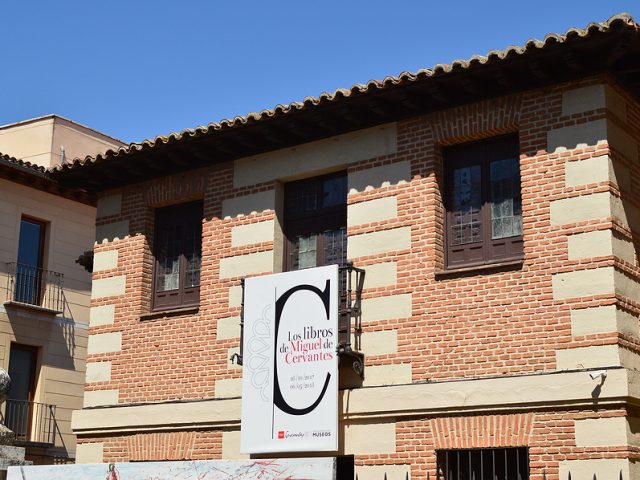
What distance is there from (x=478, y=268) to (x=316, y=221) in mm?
2793

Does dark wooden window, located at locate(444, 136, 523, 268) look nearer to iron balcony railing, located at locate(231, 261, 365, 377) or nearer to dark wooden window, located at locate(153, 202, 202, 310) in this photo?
iron balcony railing, located at locate(231, 261, 365, 377)

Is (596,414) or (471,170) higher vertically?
(471,170)

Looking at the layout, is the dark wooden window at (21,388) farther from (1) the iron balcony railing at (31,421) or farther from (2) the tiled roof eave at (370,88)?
(2) the tiled roof eave at (370,88)

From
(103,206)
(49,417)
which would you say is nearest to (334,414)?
(103,206)

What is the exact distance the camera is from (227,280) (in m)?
14.6

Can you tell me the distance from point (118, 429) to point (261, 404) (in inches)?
112

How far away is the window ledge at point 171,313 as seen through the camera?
14.9 meters

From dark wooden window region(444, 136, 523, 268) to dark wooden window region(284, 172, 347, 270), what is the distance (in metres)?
1.64

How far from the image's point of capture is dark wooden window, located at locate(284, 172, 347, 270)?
1392 centimetres

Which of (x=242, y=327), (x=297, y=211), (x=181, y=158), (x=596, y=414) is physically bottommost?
(x=596, y=414)

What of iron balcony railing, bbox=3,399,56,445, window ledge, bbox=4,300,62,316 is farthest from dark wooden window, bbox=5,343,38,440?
window ledge, bbox=4,300,62,316

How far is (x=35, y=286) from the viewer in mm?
23828

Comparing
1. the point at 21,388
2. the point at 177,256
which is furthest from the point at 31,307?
the point at 177,256

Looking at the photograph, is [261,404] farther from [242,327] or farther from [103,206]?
[103,206]
